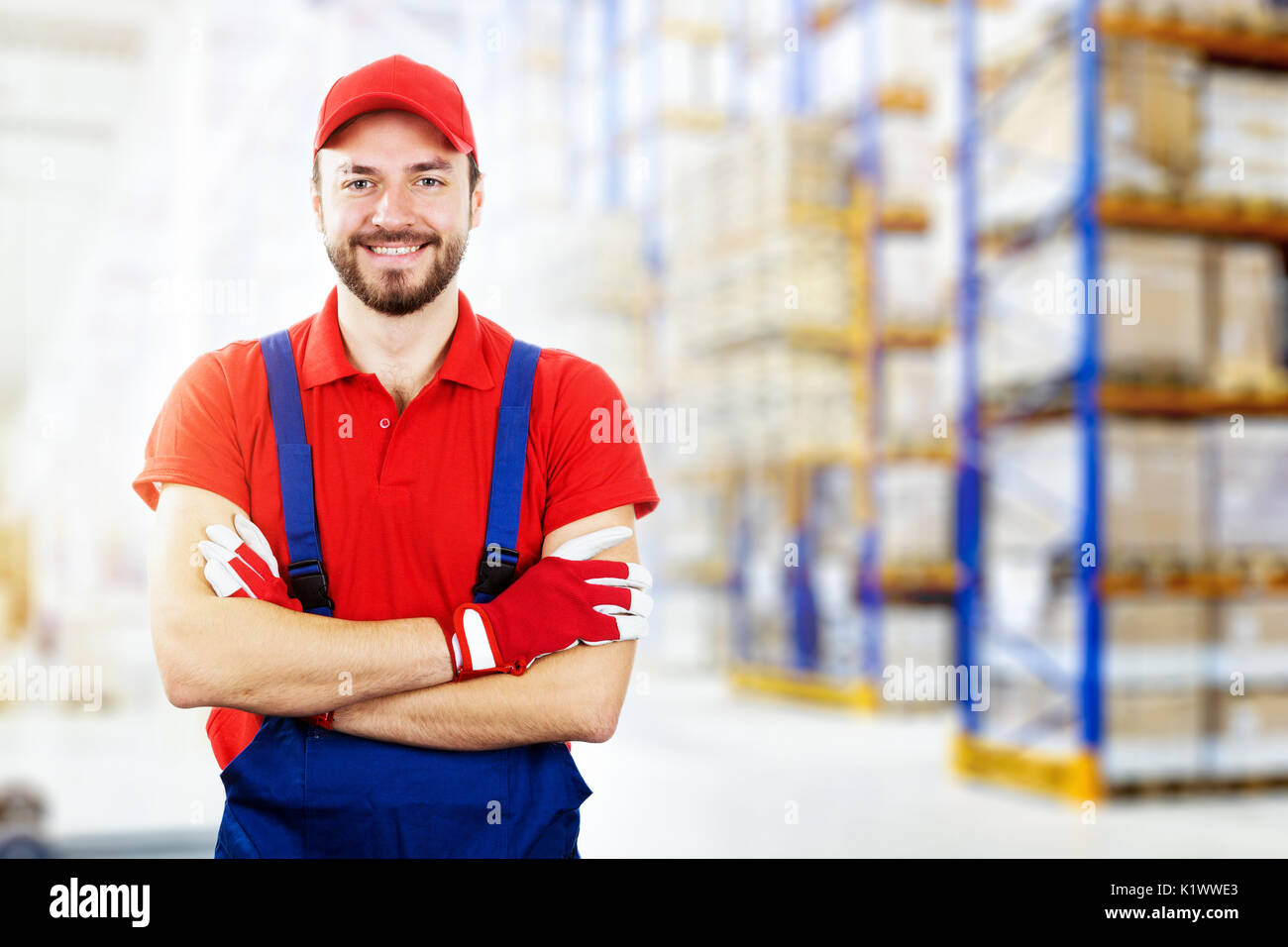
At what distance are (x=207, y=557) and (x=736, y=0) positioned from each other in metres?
12.7

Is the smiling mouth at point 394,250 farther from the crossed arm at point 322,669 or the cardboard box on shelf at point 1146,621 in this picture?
the cardboard box on shelf at point 1146,621

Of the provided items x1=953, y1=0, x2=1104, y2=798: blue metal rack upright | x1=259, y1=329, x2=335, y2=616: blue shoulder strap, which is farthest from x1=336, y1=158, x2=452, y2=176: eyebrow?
x1=953, y1=0, x2=1104, y2=798: blue metal rack upright

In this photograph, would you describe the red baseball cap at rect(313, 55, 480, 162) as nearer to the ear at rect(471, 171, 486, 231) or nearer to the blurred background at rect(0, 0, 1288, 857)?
the ear at rect(471, 171, 486, 231)

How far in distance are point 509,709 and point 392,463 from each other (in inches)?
14.8

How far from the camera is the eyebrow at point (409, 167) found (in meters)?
1.71

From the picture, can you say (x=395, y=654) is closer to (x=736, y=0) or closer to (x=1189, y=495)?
(x=1189, y=495)

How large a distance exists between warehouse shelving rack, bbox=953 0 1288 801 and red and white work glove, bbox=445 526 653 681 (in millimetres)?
Answer: 4887

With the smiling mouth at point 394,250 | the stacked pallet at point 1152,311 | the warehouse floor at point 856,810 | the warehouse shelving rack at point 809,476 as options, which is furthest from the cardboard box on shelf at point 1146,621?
the smiling mouth at point 394,250

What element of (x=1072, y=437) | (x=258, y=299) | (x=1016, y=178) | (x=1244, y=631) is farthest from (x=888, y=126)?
(x=258, y=299)

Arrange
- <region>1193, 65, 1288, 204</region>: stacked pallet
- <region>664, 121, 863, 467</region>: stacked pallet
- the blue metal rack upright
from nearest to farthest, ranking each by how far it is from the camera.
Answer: the blue metal rack upright < <region>1193, 65, 1288, 204</region>: stacked pallet < <region>664, 121, 863, 467</region>: stacked pallet

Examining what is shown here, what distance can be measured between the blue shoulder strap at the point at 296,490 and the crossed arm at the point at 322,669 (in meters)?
0.05

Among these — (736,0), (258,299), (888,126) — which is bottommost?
(258,299)

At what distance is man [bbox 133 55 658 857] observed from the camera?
1595 millimetres

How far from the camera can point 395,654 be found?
5.21ft
